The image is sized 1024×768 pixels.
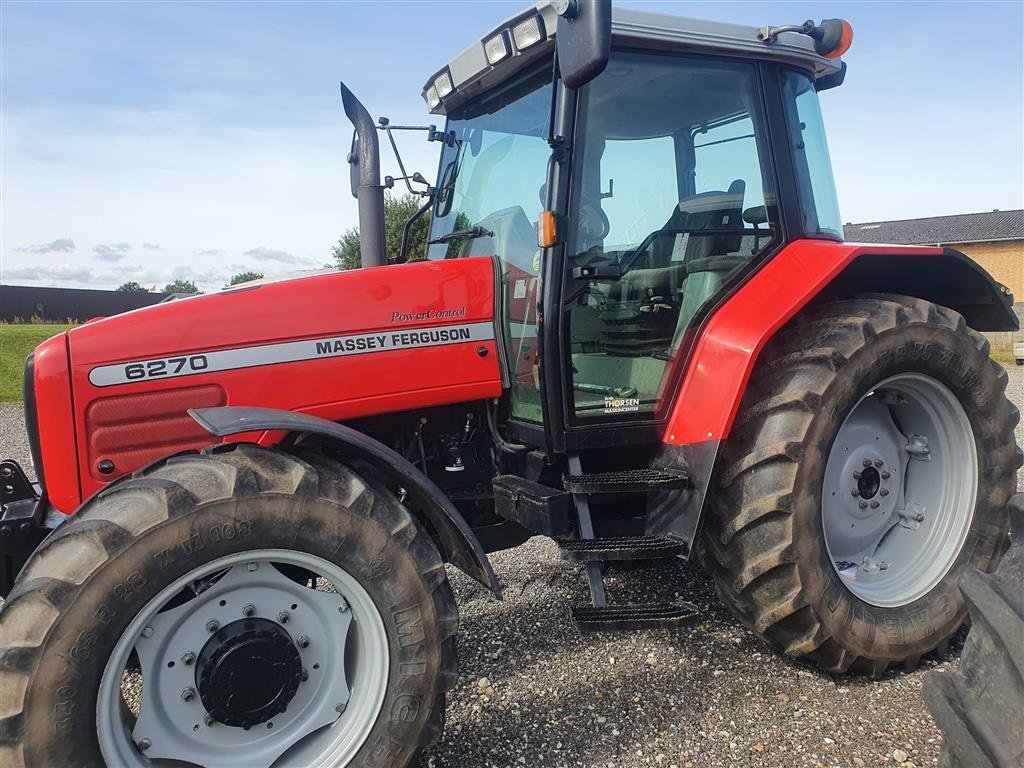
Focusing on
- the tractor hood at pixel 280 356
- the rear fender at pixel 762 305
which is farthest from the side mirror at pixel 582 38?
the rear fender at pixel 762 305

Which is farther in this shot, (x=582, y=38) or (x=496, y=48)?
(x=496, y=48)

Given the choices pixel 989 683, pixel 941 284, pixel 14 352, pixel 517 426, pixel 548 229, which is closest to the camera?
pixel 989 683

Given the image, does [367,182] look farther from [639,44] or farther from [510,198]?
[639,44]

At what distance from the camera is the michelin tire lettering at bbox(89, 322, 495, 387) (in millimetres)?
2350

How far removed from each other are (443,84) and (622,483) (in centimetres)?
183

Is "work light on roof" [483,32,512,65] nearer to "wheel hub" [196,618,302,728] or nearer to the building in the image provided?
"wheel hub" [196,618,302,728]

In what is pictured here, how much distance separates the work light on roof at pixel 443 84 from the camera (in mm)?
3117

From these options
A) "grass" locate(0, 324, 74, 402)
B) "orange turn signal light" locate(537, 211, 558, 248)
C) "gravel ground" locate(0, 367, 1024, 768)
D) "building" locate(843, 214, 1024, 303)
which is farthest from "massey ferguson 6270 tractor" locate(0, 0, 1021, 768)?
"building" locate(843, 214, 1024, 303)

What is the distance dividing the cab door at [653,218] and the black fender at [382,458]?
2.10 feet

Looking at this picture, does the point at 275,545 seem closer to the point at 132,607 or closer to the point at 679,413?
the point at 132,607

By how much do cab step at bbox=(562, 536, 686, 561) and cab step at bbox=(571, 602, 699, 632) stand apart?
17 cm

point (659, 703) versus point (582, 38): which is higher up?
point (582, 38)

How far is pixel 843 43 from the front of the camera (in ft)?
10.1

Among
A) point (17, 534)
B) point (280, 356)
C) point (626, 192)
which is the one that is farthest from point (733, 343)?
point (17, 534)
